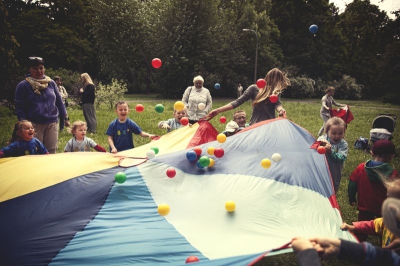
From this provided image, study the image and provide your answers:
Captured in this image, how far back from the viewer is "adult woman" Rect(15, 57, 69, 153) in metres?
4.59

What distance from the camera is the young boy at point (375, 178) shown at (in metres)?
3.20

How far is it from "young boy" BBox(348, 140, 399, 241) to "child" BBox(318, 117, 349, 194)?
18.5 inches

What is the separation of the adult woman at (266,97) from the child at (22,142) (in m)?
2.36

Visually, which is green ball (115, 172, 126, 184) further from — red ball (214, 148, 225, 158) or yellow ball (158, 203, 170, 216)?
red ball (214, 148, 225, 158)

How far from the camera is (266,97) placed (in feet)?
15.4

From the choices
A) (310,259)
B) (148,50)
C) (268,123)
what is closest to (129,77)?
(148,50)

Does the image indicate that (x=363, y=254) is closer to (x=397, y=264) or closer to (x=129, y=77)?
(x=397, y=264)

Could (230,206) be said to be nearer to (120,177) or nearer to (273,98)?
(120,177)

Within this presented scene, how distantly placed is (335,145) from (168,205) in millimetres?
2320

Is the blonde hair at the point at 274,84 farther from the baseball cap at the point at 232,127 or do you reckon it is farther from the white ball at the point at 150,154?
the white ball at the point at 150,154

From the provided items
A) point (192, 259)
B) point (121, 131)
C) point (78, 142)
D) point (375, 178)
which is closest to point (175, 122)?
point (121, 131)

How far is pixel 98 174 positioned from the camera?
11.0ft

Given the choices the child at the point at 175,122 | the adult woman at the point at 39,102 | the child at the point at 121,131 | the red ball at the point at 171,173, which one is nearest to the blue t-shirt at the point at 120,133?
the child at the point at 121,131

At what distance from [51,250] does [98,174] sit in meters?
0.92
